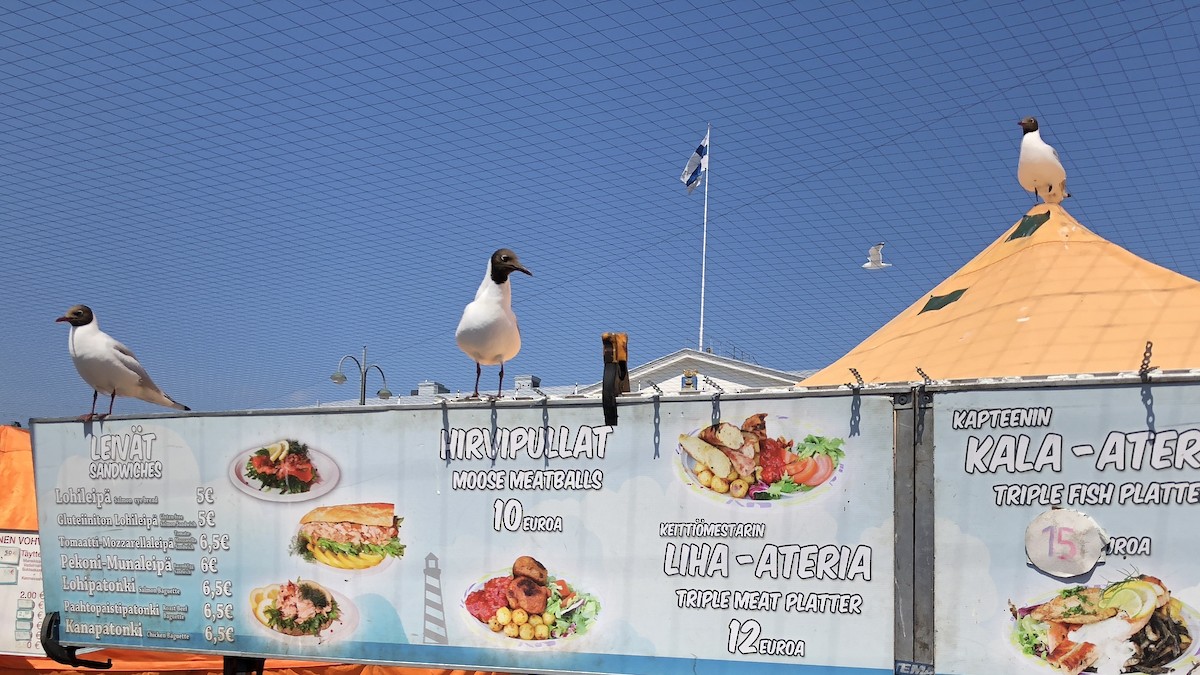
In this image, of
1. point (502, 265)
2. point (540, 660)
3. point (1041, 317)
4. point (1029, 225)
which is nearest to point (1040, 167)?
point (1029, 225)

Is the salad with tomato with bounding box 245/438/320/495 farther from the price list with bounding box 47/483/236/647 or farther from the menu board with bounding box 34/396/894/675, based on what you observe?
the price list with bounding box 47/483/236/647

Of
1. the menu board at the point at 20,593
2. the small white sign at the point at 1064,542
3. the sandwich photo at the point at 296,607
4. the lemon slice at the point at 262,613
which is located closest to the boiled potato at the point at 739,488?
the small white sign at the point at 1064,542

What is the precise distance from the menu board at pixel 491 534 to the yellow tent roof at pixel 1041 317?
9.98 feet

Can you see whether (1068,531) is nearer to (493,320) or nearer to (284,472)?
(493,320)

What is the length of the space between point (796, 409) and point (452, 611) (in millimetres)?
1838

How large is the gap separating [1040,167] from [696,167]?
27.1 feet

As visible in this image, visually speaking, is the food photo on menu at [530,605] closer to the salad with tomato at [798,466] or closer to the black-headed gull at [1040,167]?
the salad with tomato at [798,466]

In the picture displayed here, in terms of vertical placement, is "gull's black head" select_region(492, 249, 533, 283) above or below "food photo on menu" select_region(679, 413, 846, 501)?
above

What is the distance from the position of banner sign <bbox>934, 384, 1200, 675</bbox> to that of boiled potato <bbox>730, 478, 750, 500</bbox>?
2.48 feet

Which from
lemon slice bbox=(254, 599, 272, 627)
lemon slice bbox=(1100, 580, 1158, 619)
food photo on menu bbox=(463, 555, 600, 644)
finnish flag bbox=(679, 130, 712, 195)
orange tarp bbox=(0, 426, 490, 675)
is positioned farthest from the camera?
finnish flag bbox=(679, 130, 712, 195)

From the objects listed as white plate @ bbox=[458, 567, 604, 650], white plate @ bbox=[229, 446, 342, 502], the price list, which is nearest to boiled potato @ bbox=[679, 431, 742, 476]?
white plate @ bbox=[458, 567, 604, 650]

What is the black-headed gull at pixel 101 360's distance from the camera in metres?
6.43

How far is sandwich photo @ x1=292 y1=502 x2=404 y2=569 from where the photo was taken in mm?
5094

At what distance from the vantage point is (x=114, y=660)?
24.8 feet
